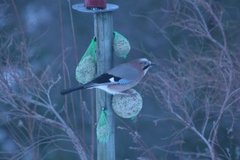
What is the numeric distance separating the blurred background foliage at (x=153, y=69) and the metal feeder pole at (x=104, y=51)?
4.62 feet

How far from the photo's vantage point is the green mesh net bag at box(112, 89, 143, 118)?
9.64ft

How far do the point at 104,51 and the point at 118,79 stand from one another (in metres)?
0.16

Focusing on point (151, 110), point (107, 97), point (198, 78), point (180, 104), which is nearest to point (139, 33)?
point (151, 110)

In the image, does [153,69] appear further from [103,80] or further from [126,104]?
[103,80]

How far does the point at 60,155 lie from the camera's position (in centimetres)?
634

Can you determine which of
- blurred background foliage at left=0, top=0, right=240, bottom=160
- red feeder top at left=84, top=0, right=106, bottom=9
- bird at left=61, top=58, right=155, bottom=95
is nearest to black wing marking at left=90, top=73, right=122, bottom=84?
bird at left=61, top=58, right=155, bottom=95

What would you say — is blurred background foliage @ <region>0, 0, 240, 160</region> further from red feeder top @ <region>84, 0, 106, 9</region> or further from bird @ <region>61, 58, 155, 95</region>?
red feeder top @ <region>84, 0, 106, 9</region>

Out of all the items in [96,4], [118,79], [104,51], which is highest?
[96,4]

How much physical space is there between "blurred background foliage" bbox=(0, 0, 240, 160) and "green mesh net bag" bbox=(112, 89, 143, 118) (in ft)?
4.72

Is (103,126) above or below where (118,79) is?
below

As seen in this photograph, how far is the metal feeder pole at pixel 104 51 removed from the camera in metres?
2.85

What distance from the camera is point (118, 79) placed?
290cm

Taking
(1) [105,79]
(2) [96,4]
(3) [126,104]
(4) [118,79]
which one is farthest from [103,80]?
(2) [96,4]

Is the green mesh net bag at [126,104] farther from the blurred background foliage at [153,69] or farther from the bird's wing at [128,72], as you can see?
the blurred background foliage at [153,69]
